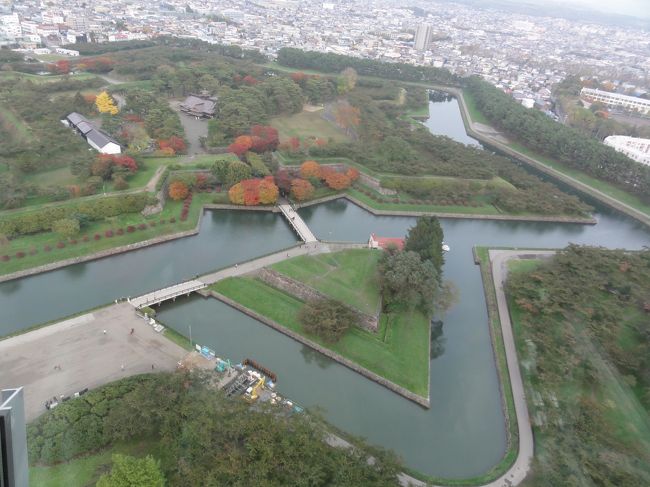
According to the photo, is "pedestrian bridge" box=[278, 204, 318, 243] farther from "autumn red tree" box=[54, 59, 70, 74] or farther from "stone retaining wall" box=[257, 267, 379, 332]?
"autumn red tree" box=[54, 59, 70, 74]

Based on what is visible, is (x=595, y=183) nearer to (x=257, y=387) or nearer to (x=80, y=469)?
(x=257, y=387)

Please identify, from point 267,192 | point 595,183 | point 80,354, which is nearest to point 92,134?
point 267,192

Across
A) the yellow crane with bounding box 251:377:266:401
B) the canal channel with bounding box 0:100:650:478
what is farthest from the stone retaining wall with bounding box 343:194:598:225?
the yellow crane with bounding box 251:377:266:401

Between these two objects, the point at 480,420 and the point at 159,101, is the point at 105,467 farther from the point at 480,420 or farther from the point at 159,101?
the point at 159,101

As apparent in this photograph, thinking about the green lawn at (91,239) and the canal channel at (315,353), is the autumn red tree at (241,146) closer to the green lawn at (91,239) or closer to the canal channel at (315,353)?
the canal channel at (315,353)

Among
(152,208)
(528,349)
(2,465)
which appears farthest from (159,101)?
(2,465)

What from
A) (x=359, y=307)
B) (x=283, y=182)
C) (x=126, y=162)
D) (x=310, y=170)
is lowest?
(x=359, y=307)
